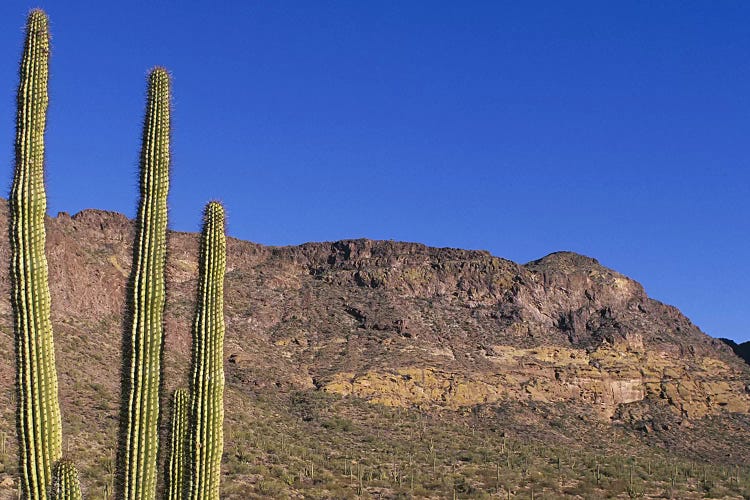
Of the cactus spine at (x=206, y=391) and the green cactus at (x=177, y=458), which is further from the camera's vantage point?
the green cactus at (x=177, y=458)

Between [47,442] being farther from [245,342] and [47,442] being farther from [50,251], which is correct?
[245,342]

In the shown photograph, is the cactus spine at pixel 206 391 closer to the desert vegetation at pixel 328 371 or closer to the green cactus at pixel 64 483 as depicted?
the desert vegetation at pixel 328 371

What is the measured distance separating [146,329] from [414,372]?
4104 cm

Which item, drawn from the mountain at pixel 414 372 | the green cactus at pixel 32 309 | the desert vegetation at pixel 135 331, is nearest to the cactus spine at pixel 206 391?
the desert vegetation at pixel 135 331

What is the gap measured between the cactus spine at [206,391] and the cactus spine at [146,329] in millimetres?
505

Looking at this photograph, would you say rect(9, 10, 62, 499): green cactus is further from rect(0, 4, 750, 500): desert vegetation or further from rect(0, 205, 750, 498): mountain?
rect(0, 205, 750, 498): mountain

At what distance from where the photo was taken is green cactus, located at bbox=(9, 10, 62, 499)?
8.67m

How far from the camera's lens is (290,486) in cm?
2823

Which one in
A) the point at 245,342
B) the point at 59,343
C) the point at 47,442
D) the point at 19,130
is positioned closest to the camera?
the point at 47,442

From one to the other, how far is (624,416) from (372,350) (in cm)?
1562

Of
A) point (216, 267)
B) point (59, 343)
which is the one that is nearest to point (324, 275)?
point (59, 343)

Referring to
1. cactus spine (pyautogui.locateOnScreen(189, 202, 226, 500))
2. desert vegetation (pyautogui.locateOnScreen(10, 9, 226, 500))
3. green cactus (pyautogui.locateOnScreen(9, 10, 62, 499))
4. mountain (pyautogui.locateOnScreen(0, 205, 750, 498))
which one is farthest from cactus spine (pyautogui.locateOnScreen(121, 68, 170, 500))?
mountain (pyautogui.locateOnScreen(0, 205, 750, 498))

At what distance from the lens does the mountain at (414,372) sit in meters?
31.9

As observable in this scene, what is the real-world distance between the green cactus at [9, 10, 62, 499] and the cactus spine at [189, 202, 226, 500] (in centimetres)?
144
